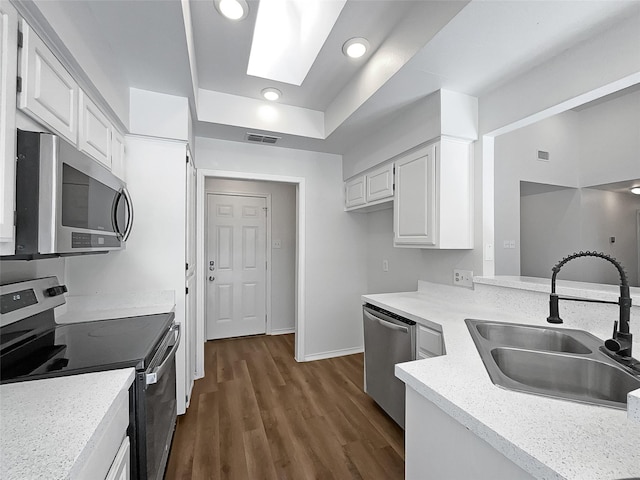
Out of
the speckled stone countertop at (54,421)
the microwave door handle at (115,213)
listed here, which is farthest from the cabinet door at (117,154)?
the speckled stone countertop at (54,421)

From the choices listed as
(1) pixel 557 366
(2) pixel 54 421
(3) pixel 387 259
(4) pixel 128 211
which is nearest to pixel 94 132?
(4) pixel 128 211

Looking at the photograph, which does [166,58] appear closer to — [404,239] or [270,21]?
[270,21]

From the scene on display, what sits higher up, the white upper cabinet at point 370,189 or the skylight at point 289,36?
the skylight at point 289,36

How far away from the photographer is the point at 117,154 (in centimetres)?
184

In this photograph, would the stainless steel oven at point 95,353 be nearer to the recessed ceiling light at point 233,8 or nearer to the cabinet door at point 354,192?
the recessed ceiling light at point 233,8

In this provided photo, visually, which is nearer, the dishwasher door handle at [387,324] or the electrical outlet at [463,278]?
the dishwasher door handle at [387,324]

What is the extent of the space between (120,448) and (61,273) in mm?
1357

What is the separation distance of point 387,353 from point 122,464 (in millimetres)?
1576

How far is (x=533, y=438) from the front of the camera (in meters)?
0.66

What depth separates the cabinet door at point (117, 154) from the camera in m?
1.77

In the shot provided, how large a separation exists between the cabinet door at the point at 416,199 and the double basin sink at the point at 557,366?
83 centimetres

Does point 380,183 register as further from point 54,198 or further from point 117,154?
point 54,198

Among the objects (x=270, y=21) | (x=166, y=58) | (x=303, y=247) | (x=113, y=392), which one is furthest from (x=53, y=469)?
(x=303, y=247)

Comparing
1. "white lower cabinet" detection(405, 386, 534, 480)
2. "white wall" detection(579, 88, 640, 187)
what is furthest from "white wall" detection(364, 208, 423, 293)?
"white wall" detection(579, 88, 640, 187)
